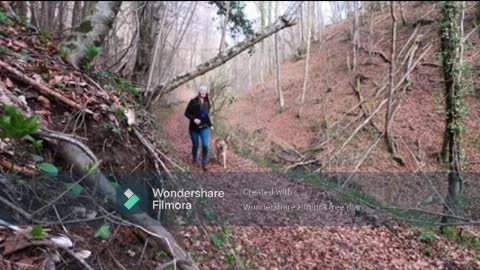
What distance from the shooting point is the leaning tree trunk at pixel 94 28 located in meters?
2.49

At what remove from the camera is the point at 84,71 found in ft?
9.04

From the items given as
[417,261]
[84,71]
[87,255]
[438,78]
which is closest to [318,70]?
[438,78]

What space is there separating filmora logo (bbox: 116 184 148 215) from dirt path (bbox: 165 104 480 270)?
0.42 meters

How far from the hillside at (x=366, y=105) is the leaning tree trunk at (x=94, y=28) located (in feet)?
9.78

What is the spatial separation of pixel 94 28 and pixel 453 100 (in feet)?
10.2

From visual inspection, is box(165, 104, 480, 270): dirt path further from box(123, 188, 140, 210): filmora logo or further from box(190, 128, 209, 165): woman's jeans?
box(190, 128, 209, 165): woman's jeans

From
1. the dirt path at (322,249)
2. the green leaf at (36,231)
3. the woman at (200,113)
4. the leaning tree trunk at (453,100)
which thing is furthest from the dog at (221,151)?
the green leaf at (36,231)

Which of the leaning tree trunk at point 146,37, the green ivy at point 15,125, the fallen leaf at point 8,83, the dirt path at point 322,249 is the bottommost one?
the dirt path at point 322,249

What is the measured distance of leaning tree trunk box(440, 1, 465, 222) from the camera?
3.08 m

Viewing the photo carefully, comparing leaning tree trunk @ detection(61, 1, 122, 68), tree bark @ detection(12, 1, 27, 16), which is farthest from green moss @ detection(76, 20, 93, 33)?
tree bark @ detection(12, 1, 27, 16)

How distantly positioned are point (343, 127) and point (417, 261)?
2.59 metres

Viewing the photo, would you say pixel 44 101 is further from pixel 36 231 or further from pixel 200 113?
pixel 200 113

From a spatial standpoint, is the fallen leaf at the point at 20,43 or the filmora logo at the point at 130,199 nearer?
the filmora logo at the point at 130,199

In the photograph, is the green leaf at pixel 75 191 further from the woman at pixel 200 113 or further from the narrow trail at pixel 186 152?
the woman at pixel 200 113
